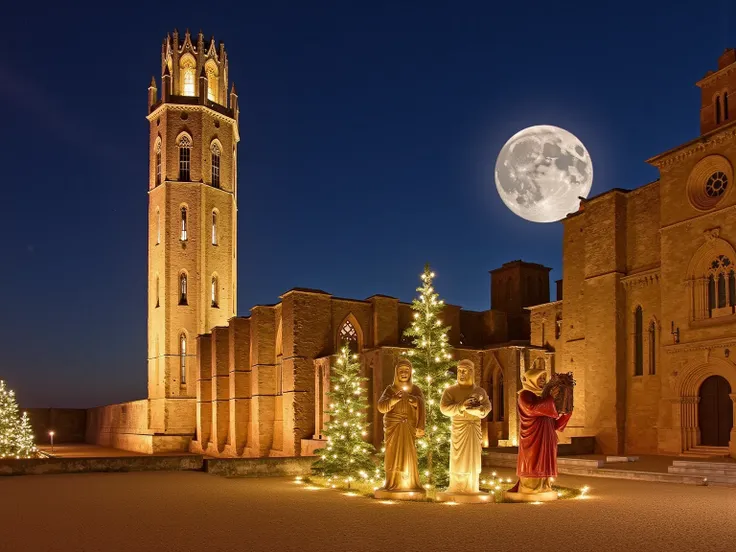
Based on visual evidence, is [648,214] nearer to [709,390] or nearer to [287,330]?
[709,390]

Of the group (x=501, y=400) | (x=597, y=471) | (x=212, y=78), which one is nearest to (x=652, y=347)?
(x=597, y=471)

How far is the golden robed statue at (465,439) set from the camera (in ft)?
46.6

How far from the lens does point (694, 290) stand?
26.2 metres

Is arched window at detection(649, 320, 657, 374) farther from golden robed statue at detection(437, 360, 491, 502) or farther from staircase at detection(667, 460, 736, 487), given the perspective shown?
golden robed statue at detection(437, 360, 491, 502)

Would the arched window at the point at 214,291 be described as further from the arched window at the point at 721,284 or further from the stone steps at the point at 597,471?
the arched window at the point at 721,284

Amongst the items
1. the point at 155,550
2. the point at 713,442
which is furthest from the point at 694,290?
the point at 155,550

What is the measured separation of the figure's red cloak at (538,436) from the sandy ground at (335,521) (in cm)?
72

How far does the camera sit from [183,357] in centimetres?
5225

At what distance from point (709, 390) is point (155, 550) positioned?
21.8 m

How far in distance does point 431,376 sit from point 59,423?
56871mm

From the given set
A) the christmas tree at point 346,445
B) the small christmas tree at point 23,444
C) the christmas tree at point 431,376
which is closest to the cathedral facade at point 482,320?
the christmas tree at point 431,376

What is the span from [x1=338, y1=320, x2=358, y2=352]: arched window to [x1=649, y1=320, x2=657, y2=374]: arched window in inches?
592

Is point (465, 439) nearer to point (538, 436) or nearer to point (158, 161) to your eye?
point (538, 436)

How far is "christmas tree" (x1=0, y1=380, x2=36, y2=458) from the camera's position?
31.6 meters
